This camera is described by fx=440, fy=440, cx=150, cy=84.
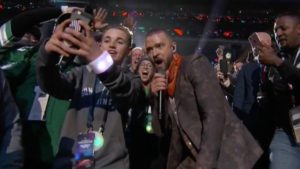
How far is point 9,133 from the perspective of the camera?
1.80 metres

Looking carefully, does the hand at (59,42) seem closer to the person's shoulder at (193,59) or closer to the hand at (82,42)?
the hand at (82,42)

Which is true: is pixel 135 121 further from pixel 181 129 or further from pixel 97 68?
pixel 97 68

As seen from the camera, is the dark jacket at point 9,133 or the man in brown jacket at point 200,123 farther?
the man in brown jacket at point 200,123

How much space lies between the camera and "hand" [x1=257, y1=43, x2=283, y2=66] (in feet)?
9.89

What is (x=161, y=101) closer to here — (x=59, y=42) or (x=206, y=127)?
(x=206, y=127)

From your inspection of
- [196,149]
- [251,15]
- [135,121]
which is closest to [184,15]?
[251,15]

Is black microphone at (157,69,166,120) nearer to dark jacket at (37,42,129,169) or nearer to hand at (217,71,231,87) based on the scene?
dark jacket at (37,42,129,169)

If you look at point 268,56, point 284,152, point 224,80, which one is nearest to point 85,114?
point 268,56

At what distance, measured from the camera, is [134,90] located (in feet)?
7.38

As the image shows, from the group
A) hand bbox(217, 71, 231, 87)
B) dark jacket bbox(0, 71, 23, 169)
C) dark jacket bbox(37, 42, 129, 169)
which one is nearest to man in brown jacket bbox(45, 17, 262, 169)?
dark jacket bbox(37, 42, 129, 169)

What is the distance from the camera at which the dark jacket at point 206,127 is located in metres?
2.55

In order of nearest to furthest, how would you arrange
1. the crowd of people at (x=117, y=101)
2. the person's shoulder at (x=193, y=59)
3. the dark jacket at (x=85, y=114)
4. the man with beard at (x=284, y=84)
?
the crowd of people at (x=117, y=101)
the dark jacket at (x=85, y=114)
the person's shoulder at (x=193, y=59)
the man with beard at (x=284, y=84)

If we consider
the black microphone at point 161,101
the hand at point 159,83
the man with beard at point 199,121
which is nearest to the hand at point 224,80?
the man with beard at point 199,121

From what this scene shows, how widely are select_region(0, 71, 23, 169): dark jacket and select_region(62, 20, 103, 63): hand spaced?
0.33m
